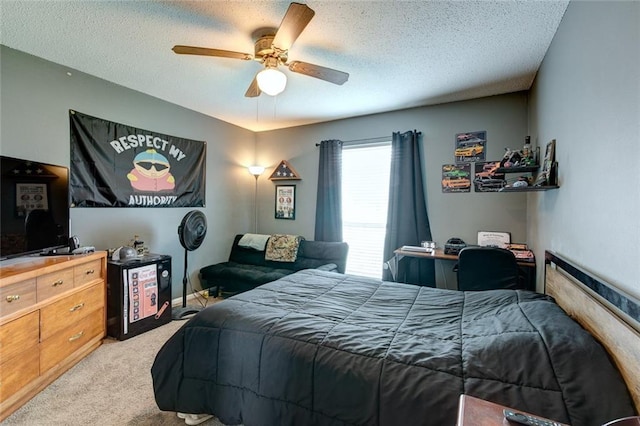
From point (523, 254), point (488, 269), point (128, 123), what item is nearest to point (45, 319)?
point (128, 123)

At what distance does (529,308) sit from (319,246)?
2768 millimetres

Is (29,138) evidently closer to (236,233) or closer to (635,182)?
(236,233)

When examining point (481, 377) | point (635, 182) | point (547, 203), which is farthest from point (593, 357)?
point (547, 203)

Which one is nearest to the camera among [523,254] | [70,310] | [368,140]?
[70,310]

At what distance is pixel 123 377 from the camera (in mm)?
2135

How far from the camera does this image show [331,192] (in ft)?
13.6

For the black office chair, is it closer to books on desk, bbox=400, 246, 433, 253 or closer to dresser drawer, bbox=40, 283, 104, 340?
books on desk, bbox=400, 246, 433, 253

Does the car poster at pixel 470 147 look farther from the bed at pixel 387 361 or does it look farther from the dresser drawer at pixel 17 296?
the dresser drawer at pixel 17 296

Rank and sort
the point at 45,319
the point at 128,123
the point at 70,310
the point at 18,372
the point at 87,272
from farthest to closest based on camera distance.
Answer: the point at 128,123 < the point at 87,272 < the point at 70,310 < the point at 45,319 < the point at 18,372

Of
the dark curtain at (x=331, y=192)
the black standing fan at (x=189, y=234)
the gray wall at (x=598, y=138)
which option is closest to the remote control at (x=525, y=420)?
the gray wall at (x=598, y=138)

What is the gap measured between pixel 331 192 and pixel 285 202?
88cm

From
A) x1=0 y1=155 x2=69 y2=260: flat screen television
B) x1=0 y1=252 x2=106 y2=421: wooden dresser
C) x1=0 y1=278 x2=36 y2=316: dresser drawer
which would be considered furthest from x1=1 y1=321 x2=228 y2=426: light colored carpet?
x1=0 y1=155 x2=69 y2=260: flat screen television

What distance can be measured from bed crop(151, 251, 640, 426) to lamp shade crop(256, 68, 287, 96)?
4.87ft

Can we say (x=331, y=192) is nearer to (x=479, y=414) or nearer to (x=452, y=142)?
(x=452, y=142)
